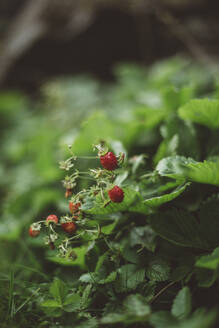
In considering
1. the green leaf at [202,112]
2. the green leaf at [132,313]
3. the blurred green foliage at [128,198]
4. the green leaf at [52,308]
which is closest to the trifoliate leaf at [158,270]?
the blurred green foliage at [128,198]

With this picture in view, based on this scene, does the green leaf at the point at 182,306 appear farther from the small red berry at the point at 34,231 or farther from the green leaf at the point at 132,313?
the small red berry at the point at 34,231

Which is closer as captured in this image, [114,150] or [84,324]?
[84,324]

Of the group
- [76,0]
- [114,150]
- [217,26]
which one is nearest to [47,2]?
[76,0]

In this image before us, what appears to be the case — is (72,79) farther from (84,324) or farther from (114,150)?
(84,324)

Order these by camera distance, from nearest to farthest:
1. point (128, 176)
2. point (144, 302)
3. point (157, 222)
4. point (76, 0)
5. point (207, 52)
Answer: point (144, 302) → point (157, 222) → point (128, 176) → point (207, 52) → point (76, 0)

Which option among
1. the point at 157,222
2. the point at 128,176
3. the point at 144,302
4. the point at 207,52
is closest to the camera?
the point at 144,302

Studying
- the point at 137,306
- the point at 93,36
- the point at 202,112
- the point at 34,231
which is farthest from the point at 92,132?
the point at 93,36

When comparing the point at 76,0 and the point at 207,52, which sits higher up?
the point at 76,0

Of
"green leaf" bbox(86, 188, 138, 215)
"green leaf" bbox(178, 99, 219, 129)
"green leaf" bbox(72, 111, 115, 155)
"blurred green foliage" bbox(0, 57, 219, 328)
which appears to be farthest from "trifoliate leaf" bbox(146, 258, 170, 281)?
"green leaf" bbox(72, 111, 115, 155)
